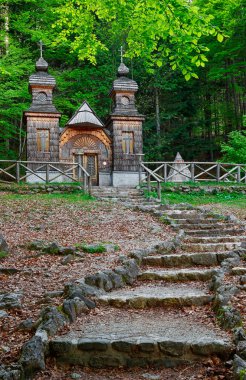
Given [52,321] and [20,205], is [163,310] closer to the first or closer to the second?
[52,321]

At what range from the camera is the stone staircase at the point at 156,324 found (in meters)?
4.58

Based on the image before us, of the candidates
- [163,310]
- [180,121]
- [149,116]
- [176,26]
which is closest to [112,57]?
[149,116]

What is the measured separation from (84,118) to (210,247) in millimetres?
17540

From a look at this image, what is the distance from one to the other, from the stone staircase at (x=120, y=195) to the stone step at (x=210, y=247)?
A: 7965 millimetres

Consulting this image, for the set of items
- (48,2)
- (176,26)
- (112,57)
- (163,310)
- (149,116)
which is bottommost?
(163,310)

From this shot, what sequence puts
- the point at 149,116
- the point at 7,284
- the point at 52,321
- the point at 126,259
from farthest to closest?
the point at 149,116 → the point at 126,259 → the point at 7,284 → the point at 52,321

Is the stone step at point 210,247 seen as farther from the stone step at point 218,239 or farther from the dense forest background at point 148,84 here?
the dense forest background at point 148,84

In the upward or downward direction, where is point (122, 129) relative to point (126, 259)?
upward

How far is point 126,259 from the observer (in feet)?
27.4

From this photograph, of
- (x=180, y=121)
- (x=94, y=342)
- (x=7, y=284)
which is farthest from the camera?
(x=180, y=121)

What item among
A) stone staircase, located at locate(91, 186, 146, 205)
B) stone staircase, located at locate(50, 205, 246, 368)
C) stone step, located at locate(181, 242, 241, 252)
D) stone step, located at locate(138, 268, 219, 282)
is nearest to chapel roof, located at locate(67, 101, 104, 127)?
stone staircase, located at locate(91, 186, 146, 205)

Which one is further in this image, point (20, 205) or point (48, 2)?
point (48, 2)

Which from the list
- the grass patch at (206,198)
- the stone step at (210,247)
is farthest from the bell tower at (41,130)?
the stone step at (210,247)

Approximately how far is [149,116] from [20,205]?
20.4 meters
